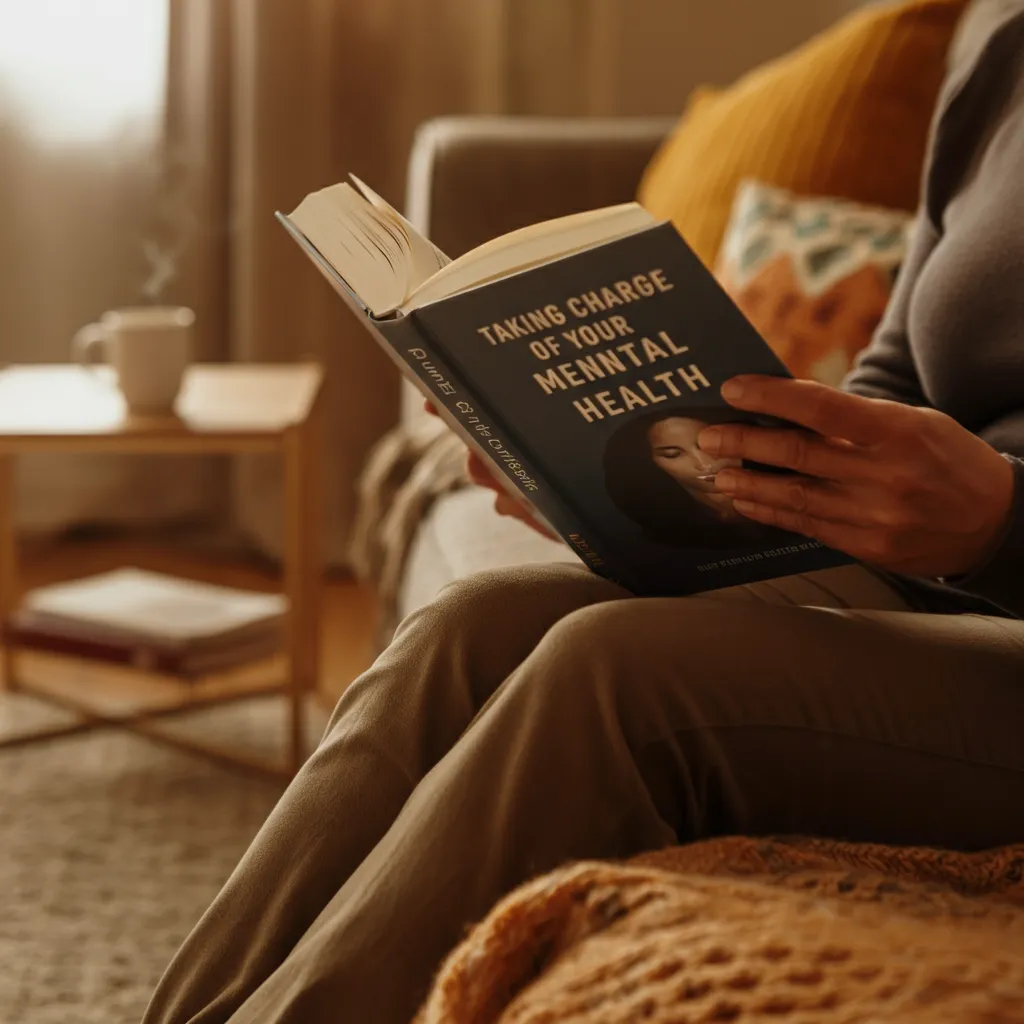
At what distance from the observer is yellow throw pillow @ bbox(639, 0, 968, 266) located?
1.58 metres

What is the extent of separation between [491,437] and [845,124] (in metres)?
0.99

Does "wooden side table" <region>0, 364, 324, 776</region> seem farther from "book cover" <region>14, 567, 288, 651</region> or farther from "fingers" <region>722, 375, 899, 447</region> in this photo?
"fingers" <region>722, 375, 899, 447</region>

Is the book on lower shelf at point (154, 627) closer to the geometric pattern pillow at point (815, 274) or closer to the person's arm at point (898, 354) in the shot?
the geometric pattern pillow at point (815, 274)

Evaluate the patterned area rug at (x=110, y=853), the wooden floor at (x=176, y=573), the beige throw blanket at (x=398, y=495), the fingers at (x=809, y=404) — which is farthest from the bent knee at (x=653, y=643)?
the wooden floor at (x=176, y=573)

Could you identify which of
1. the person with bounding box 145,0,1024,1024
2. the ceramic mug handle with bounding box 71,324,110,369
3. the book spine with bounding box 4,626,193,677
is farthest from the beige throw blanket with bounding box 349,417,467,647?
the person with bounding box 145,0,1024,1024

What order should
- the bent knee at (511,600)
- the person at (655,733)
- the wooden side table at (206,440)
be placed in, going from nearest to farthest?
the person at (655,733) → the bent knee at (511,600) → the wooden side table at (206,440)

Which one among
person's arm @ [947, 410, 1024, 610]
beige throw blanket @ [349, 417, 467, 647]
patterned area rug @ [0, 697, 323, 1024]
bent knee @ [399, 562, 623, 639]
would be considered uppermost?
person's arm @ [947, 410, 1024, 610]

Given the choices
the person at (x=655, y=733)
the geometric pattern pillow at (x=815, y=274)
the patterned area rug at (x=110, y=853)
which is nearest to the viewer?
the person at (x=655, y=733)

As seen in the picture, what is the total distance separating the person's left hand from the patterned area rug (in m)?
0.74

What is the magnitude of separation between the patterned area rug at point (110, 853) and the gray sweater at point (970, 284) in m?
0.75

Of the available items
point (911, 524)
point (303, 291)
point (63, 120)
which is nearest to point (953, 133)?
point (911, 524)

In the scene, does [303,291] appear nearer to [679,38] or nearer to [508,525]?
[679,38]

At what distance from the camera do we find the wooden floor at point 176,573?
2023 millimetres

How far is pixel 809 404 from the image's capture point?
0.67 metres
